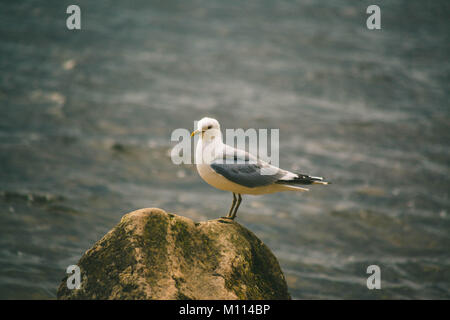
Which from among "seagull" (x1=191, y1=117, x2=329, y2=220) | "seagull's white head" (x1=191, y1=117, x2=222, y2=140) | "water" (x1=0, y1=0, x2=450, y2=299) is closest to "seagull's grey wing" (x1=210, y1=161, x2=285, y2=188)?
"seagull" (x1=191, y1=117, x2=329, y2=220)

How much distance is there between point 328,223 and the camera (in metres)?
17.3

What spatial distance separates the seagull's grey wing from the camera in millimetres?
7746

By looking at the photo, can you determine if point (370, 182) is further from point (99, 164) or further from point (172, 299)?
point (172, 299)

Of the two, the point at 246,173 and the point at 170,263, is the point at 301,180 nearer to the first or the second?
the point at 246,173

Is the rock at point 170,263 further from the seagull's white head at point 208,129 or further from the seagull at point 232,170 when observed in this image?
the seagull's white head at point 208,129

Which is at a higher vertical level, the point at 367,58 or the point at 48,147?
the point at 367,58

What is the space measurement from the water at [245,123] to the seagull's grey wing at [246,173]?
685cm

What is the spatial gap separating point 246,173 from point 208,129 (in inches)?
35.9

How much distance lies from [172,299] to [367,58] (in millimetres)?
23719

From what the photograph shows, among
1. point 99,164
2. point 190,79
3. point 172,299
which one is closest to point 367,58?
point 190,79

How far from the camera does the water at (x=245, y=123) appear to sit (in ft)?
50.9

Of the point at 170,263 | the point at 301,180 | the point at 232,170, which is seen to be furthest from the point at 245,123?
the point at 170,263

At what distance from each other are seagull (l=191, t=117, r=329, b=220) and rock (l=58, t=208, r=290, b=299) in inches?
26.3

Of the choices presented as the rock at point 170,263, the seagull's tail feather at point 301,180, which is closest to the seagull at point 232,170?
the seagull's tail feather at point 301,180
